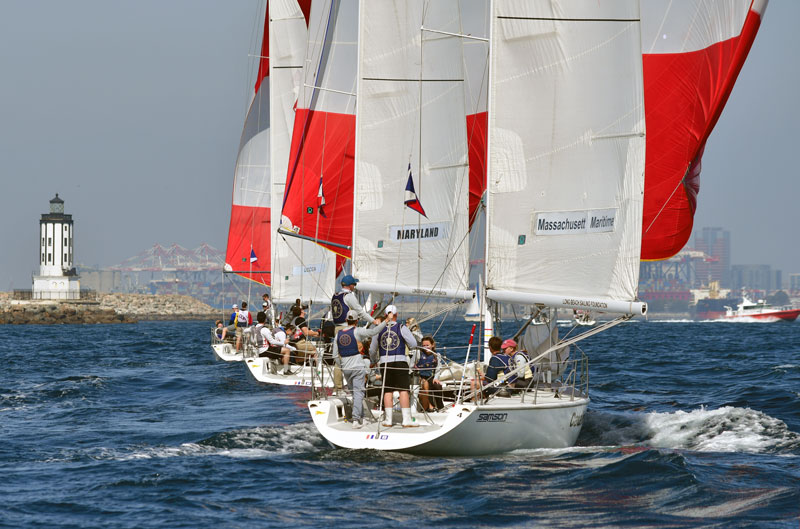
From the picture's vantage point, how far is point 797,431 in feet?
52.5

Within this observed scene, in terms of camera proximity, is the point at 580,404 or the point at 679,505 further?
the point at 580,404

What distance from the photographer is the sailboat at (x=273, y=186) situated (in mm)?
30078

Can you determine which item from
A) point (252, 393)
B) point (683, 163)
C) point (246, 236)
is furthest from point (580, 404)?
point (246, 236)

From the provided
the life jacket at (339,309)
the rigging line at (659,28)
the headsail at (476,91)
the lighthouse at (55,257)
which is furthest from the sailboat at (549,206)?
the lighthouse at (55,257)

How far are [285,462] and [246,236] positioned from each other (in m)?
24.9

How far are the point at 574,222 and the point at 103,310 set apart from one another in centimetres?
10058

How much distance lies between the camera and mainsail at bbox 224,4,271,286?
3628cm

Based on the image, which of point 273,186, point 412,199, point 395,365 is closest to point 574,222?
point 395,365

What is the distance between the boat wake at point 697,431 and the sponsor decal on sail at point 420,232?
3.93 metres

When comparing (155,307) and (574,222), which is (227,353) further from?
(155,307)

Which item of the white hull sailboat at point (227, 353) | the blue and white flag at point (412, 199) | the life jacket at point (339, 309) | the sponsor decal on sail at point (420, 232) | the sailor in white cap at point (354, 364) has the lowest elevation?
the white hull sailboat at point (227, 353)

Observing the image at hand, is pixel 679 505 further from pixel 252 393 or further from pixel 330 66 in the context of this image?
pixel 330 66

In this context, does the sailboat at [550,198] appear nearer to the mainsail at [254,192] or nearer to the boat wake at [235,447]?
the boat wake at [235,447]

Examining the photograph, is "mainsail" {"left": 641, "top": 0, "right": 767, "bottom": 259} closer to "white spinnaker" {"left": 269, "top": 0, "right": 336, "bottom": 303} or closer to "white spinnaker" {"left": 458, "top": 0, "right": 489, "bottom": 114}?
"white spinnaker" {"left": 458, "top": 0, "right": 489, "bottom": 114}
